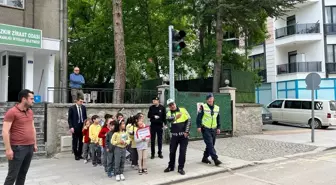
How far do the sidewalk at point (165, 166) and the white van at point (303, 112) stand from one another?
26.6 feet

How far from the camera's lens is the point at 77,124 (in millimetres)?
9023

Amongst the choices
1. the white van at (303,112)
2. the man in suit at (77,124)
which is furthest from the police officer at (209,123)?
the white van at (303,112)

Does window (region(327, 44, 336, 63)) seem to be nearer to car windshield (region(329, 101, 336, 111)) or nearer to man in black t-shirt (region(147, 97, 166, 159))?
car windshield (region(329, 101, 336, 111))

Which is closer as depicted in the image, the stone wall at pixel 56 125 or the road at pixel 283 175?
the road at pixel 283 175

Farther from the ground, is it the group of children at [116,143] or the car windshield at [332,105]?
the car windshield at [332,105]

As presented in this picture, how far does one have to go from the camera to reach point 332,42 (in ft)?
85.6

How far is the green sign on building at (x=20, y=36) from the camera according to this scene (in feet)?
39.0

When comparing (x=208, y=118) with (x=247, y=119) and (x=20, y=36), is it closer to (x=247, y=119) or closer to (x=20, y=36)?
(x=247, y=119)

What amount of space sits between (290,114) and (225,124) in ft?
27.3

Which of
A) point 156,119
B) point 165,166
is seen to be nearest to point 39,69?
point 156,119

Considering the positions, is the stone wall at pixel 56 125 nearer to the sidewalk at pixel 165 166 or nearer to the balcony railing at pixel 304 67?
the sidewalk at pixel 165 166

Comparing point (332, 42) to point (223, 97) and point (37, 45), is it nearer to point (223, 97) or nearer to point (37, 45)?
point (223, 97)

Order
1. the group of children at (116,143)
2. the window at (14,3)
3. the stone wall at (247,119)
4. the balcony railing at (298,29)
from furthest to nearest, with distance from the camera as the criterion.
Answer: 1. the balcony railing at (298,29)
2. the stone wall at (247,119)
3. the window at (14,3)
4. the group of children at (116,143)

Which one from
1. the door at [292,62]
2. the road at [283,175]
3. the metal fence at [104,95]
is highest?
the door at [292,62]
